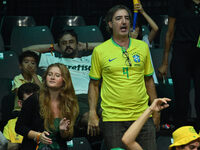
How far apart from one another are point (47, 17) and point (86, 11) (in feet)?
2.36

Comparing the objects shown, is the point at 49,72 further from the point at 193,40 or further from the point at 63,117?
the point at 193,40

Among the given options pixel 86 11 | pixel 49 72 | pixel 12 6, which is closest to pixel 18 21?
pixel 12 6

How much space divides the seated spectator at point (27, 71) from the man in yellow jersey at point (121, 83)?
1777 mm

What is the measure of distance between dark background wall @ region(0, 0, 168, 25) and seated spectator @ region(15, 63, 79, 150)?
4520 mm

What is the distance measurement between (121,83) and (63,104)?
0.57 meters

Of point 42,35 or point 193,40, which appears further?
point 42,35

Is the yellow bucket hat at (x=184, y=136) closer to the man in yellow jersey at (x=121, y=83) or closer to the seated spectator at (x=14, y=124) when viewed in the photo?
the man in yellow jersey at (x=121, y=83)

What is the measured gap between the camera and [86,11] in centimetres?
852

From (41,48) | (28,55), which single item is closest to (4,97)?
(28,55)

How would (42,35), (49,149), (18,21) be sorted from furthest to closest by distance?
(18,21), (42,35), (49,149)

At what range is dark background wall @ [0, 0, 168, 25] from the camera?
8.45 metres

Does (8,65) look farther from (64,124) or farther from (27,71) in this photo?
(64,124)

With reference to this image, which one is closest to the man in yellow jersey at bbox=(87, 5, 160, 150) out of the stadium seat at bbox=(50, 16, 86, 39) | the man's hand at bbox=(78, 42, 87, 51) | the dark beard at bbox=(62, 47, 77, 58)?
the dark beard at bbox=(62, 47, 77, 58)

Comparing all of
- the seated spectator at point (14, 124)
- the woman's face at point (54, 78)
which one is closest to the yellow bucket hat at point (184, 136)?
the woman's face at point (54, 78)
